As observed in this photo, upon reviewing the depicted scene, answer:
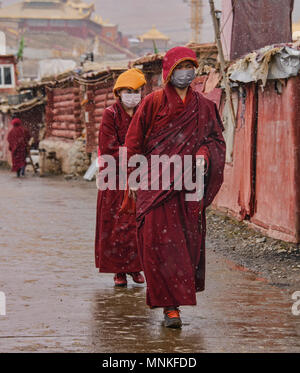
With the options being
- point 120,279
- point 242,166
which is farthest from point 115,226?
point 242,166

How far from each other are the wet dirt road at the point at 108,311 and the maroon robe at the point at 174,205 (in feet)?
1.06

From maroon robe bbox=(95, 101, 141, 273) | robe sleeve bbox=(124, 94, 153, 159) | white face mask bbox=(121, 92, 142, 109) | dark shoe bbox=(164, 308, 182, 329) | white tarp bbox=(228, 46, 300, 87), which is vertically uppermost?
white tarp bbox=(228, 46, 300, 87)

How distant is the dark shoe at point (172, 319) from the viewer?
554cm

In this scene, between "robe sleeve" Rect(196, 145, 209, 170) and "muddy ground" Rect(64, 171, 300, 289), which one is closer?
"robe sleeve" Rect(196, 145, 209, 170)

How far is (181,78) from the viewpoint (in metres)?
5.68

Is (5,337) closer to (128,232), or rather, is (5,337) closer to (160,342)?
(160,342)

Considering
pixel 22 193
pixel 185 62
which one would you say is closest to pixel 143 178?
pixel 185 62

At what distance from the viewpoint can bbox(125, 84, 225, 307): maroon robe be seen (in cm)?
559

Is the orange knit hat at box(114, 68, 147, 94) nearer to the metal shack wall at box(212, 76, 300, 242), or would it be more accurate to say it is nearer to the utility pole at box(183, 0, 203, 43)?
the metal shack wall at box(212, 76, 300, 242)

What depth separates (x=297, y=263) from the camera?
8242 millimetres

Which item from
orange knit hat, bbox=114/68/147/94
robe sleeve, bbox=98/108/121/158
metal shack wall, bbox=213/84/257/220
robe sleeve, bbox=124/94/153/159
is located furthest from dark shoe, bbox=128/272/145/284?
metal shack wall, bbox=213/84/257/220

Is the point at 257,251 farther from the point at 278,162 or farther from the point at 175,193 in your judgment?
the point at 175,193

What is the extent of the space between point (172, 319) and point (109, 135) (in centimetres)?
211
